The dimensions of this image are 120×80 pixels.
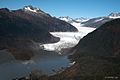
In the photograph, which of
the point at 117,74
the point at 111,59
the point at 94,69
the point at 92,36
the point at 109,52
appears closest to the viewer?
the point at 117,74

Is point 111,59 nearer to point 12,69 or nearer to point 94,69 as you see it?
point 94,69

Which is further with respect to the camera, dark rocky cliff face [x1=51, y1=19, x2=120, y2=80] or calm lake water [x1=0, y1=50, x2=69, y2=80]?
calm lake water [x1=0, y1=50, x2=69, y2=80]

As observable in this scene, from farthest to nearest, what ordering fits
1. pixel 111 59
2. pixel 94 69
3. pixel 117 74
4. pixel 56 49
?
pixel 56 49 → pixel 111 59 → pixel 94 69 → pixel 117 74

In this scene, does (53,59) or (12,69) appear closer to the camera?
(12,69)

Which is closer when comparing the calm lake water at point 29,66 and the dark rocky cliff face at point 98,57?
the dark rocky cliff face at point 98,57

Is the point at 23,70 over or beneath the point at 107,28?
beneath

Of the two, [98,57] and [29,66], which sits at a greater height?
[98,57]

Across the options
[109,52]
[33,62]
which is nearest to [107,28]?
[109,52]

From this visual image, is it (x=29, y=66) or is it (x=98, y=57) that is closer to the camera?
(x=98, y=57)
